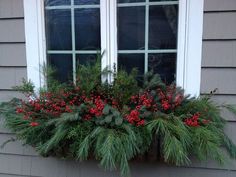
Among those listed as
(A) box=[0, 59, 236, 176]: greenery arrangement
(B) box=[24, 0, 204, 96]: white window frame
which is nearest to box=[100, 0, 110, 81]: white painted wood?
(B) box=[24, 0, 204, 96]: white window frame

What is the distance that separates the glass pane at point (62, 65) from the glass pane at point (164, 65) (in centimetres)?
55

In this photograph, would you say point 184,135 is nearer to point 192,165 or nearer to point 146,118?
point 146,118

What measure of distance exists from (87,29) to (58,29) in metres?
0.20

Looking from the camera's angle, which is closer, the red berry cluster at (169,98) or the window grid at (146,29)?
the red berry cluster at (169,98)

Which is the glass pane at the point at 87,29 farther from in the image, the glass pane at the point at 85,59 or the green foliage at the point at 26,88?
the green foliage at the point at 26,88

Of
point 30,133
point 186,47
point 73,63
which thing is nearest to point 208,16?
point 186,47

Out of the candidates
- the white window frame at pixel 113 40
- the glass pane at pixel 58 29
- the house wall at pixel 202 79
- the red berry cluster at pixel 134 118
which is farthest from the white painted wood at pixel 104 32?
the house wall at pixel 202 79

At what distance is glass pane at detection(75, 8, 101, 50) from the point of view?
1.85 m

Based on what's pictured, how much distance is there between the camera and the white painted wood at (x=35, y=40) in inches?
73.5

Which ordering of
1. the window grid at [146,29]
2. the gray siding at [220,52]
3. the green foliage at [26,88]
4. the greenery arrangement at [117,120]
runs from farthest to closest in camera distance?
the green foliage at [26,88] < the window grid at [146,29] < the gray siding at [220,52] < the greenery arrangement at [117,120]

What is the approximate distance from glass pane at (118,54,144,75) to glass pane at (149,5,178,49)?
0.37ft

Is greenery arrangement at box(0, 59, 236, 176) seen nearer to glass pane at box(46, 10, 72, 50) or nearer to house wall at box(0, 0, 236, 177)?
house wall at box(0, 0, 236, 177)

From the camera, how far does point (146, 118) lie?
5.32 ft

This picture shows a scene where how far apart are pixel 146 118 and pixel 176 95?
241 mm
